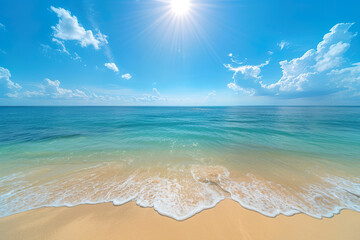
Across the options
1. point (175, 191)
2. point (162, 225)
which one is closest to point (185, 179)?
point (175, 191)

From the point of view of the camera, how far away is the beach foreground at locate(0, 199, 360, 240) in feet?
9.48

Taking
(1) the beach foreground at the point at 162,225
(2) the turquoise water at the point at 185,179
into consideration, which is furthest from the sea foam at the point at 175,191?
(1) the beach foreground at the point at 162,225

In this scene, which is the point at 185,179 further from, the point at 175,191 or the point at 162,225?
the point at 162,225

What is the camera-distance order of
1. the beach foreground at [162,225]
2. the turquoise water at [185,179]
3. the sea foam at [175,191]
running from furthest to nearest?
the turquoise water at [185,179] → the sea foam at [175,191] → the beach foreground at [162,225]

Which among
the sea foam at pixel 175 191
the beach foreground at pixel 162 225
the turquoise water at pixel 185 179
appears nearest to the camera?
the beach foreground at pixel 162 225

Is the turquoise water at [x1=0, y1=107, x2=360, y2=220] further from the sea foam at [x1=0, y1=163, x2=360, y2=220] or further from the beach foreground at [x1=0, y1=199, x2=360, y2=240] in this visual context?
the beach foreground at [x1=0, y1=199, x2=360, y2=240]

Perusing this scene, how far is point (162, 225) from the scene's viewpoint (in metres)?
3.12

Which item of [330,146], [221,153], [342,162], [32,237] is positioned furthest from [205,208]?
[330,146]

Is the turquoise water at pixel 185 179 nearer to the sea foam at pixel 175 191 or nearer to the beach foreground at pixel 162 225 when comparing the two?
the sea foam at pixel 175 191

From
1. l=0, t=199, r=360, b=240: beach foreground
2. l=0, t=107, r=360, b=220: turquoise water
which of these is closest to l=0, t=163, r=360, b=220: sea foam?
l=0, t=107, r=360, b=220: turquoise water

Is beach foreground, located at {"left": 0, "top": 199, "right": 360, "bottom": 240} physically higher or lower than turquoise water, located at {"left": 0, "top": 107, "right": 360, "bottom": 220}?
higher

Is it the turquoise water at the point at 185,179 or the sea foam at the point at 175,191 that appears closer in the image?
the sea foam at the point at 175,191

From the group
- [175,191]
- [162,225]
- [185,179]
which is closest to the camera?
[162,225]

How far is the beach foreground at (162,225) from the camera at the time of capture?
289 centimetres
